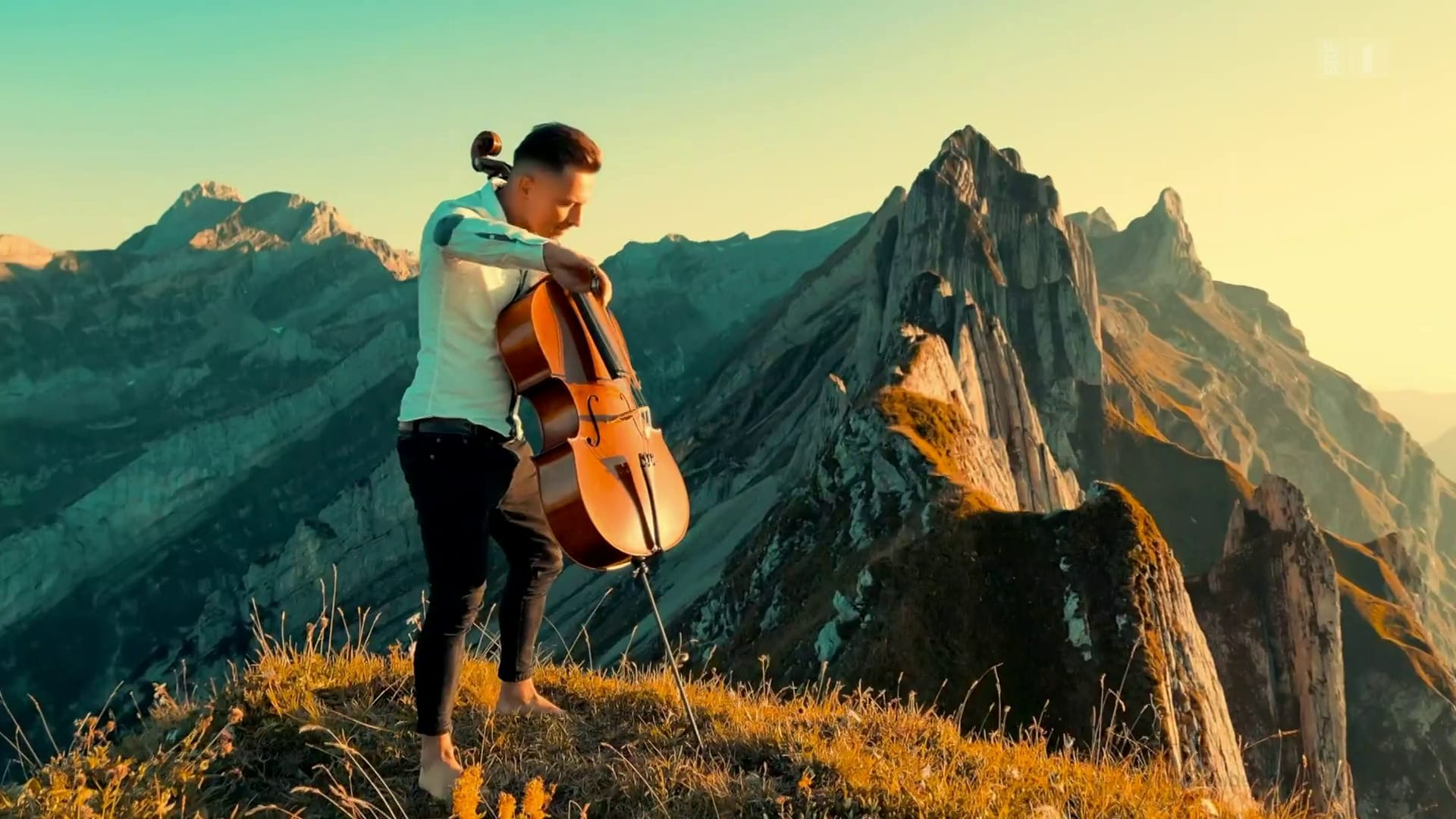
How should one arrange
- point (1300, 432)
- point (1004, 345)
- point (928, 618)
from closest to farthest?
point (928, 618) < point (1004, 345) < point (1300, 432)

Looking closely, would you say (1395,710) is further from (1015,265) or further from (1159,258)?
(1159,258)

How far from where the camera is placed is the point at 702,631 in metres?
36.0

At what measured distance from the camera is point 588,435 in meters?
4.21

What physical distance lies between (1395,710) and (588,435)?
286 feet

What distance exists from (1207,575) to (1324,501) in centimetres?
14015

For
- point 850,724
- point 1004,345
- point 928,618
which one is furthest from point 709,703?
point 1004,345

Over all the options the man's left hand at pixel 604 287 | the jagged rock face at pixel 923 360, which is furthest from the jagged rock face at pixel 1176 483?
the man's left hand at pixel 604 287

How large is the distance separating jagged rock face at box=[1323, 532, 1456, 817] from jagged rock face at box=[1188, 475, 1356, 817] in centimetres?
2375

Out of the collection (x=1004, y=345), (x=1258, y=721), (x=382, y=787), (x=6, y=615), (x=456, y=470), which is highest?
(x=1004, y=345)

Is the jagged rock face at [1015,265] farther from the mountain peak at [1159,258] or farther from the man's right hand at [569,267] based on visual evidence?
the mountain peak at [1159,258]

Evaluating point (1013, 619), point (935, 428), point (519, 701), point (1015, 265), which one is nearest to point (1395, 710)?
point (1015, 265)

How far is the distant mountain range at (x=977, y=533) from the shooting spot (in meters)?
24.6

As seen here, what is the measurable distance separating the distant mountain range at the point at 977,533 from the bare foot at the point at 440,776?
0.98 metres

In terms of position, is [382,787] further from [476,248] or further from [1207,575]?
[1207,575]
